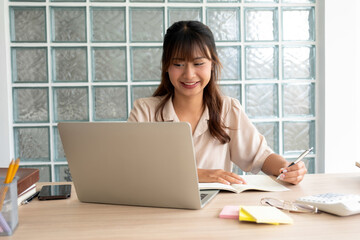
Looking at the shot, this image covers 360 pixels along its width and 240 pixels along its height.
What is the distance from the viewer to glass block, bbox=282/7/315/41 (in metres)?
2.92

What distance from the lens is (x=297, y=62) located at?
2947 mm

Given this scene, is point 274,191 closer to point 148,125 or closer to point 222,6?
point 148,125

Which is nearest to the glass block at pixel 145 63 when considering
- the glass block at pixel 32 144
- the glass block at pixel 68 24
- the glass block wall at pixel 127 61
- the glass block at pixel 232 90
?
the glass block wall at pixel 127 61

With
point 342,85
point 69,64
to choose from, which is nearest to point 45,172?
point 69,64

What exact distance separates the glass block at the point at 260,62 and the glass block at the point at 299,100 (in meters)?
0.16

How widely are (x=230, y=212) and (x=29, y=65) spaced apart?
2149 millimetres

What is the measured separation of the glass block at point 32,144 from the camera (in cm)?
278

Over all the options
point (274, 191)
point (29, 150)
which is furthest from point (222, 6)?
point (274, 191)

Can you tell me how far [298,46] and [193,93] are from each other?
137cm

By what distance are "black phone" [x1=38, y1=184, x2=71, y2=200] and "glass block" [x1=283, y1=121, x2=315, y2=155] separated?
1.99 meters

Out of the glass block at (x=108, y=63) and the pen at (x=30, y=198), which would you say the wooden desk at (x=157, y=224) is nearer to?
the pen at (x=30, y=198)

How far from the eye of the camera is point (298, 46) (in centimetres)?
294

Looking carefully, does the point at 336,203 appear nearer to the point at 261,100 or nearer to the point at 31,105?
the point at 261,100

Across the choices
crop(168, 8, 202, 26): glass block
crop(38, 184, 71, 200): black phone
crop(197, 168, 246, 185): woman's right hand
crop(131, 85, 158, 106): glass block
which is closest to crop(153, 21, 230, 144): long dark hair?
crop(197, 168, 246, 185): woman's right hand
